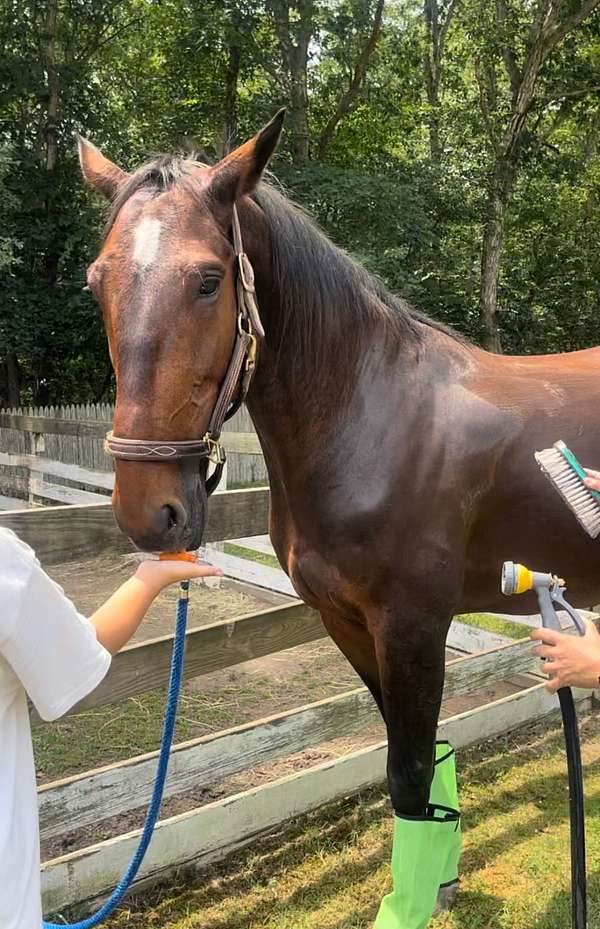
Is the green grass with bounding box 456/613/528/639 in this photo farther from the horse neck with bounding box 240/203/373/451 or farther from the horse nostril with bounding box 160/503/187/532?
the horse nostril with bounding box 160/503/187/532

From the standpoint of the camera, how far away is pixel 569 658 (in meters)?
1.44

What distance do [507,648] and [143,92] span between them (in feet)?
46.0

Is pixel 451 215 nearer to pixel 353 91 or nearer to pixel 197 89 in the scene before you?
pixel 353 91

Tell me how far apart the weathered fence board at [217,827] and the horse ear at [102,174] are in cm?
205

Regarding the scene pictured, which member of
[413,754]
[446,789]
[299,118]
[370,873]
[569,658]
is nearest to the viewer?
[569,658]

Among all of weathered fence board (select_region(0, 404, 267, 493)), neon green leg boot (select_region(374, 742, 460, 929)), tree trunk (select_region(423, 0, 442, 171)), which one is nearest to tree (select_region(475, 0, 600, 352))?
tree trunk (select_region(423, 0, 442, 171))

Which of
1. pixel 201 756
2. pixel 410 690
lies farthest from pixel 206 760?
pixel 410 690

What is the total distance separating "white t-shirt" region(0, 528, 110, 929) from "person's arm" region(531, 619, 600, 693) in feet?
2.82

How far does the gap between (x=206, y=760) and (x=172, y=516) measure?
1.38 m

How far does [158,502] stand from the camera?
1646 millimetres

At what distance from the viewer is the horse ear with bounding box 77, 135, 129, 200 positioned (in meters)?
2.06

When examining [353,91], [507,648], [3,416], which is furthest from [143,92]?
[507,648]

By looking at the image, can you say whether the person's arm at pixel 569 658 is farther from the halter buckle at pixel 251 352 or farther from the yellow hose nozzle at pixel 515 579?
the halter buckle at pixel 251 352

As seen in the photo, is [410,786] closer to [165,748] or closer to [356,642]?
[356,642]
